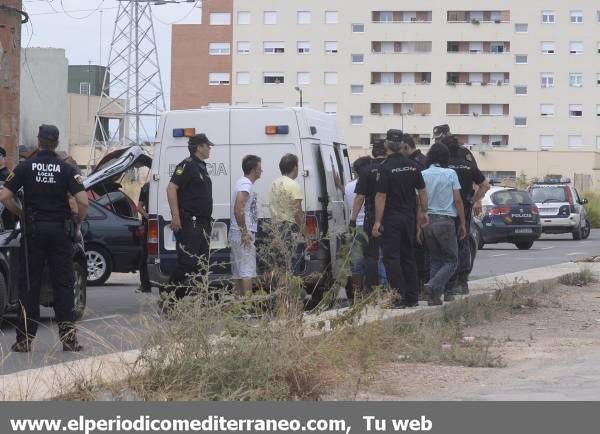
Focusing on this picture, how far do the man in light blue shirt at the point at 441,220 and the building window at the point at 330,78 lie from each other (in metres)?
85.9

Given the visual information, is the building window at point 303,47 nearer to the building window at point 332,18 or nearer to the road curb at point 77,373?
the building window at point 332,18

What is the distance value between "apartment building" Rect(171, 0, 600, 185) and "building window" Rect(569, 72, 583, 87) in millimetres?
73

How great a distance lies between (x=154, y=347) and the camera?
812 cm

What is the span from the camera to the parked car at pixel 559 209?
40.6 metres

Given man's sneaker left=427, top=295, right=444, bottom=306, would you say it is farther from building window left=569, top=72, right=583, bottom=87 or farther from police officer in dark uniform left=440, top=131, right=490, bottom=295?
building window left=569, top=72, right=583, bottom=87

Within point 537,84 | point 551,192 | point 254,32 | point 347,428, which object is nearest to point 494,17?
point 537,84

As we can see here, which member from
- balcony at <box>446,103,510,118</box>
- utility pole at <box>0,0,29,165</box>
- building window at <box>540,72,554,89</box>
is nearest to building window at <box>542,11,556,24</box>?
building window at <box>540,72,554,89</box>

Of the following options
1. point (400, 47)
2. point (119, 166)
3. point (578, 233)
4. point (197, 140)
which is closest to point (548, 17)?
point (400, 47)

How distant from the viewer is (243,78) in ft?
331

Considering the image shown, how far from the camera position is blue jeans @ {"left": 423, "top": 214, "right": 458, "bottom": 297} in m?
13.3

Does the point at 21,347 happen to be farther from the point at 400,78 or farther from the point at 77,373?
the point at 400,78

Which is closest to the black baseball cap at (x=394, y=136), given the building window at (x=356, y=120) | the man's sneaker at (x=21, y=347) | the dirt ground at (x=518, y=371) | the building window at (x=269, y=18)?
the dirt ground at (x=518, y=371)

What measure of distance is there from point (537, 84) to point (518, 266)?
75.0 meters

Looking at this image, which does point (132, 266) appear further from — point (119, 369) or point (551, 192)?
point (551, 192)
